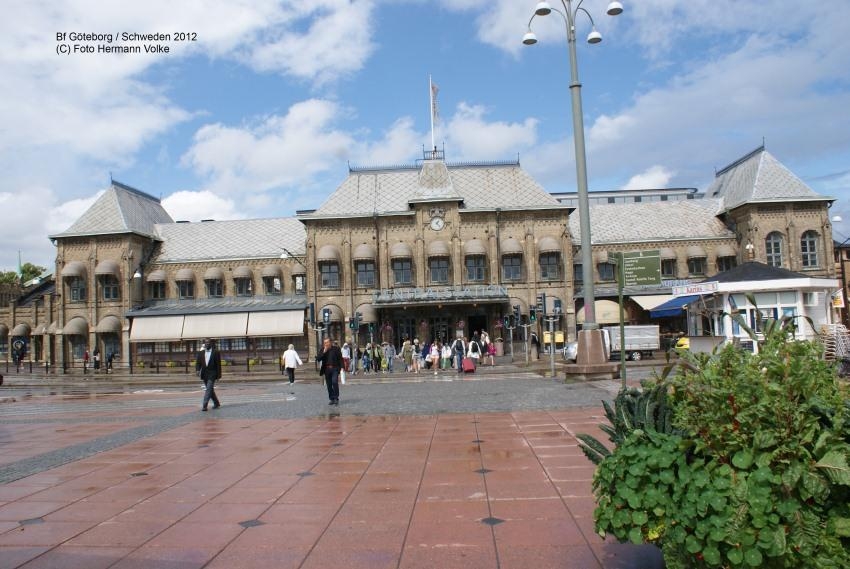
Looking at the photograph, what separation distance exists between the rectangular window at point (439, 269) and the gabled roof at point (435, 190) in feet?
14.0

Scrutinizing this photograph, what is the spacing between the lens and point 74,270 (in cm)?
4959

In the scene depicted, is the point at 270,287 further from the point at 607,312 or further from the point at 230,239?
the point at 607,312

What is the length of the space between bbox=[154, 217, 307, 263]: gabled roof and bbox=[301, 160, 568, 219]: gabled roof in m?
5.11

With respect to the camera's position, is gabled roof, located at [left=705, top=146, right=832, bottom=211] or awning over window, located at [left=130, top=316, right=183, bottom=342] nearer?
gabled roof, located at [left=705, top=146, right=832, bottom=211]

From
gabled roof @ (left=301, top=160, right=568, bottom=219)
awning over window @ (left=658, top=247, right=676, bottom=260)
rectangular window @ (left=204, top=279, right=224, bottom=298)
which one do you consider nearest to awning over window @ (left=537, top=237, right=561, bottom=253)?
gabled roof @ (left=301, top=160, right=568, bottom=219)

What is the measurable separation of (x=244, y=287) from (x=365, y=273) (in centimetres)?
1094

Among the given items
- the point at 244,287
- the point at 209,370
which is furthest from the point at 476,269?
the point at 209,370

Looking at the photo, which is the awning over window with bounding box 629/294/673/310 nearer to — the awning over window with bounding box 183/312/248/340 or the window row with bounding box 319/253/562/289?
the window row with bounding box 319/253/562/289

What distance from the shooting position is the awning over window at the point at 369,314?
4551 centimetres

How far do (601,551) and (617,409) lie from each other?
138 centimetres

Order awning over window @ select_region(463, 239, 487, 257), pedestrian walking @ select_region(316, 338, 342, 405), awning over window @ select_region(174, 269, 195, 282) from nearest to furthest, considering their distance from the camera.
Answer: pedestrian walking @ select_region(316, 338, 342, 405) < awning over window @ select_region(463, 239, 487, 257) < awning over window @ select_region(174, 269, 195, 282)

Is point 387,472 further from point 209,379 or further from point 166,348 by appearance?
point 166,348

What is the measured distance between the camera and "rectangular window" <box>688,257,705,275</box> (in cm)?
4872

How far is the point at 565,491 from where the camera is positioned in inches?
256
